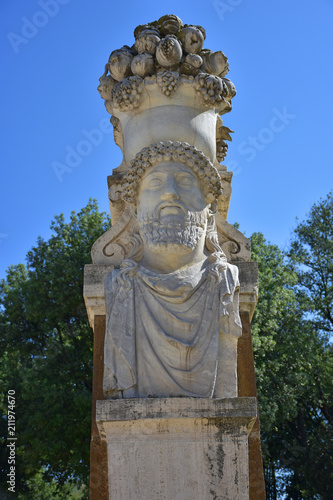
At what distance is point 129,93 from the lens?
20.3 feet

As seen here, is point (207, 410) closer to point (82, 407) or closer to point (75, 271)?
point (82, 407)

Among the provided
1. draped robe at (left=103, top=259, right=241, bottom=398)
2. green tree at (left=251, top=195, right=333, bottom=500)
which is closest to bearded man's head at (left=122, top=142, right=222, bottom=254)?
draped robe at (left=103, top=259, right=241, bottom=398)

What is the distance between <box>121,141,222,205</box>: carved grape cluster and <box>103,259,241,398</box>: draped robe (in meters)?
0.78

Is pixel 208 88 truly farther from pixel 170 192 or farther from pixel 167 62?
pixel 170 192

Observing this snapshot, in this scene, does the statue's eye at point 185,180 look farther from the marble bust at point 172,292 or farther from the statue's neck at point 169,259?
the statue's neck at point 169,259

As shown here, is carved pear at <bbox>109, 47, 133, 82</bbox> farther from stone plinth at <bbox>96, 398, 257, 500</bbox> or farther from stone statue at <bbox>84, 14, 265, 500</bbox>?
stone plinth at <bbox>96, 398, 257, 500</bbox>

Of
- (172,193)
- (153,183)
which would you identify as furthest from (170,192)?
(153,183)

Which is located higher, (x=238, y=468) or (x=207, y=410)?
(x=207, y=410)

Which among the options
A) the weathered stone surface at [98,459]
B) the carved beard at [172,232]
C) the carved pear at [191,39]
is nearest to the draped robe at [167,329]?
the carved beard at [172,232]

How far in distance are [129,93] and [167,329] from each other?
8.21 feet

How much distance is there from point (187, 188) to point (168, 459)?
2.50 metres

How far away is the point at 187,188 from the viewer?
19.2ft

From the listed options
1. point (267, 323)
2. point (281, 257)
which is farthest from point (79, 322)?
point (281, 257)

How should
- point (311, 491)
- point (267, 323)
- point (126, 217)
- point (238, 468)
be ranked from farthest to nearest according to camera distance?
point (311, 491), point (267, 323), point (126, 217), point (238, 468)
